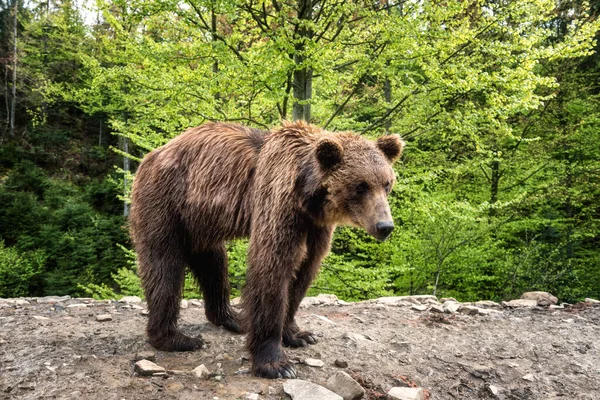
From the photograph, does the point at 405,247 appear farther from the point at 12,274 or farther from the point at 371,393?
the point at 12,274

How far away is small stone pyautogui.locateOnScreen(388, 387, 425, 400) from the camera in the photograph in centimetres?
266

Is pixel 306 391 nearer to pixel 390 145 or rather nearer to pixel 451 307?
pixel 390 145

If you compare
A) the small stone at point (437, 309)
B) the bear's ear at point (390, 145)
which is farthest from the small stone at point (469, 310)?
the bear's ear at point (390, 145)

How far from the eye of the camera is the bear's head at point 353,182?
9.42 feet

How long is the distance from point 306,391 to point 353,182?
1368 millimetres

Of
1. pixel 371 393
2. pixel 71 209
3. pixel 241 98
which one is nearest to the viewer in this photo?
pixel 371 393

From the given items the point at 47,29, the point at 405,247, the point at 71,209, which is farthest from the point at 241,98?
the point at 47,29

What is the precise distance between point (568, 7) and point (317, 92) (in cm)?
922

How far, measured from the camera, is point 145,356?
10.3ft

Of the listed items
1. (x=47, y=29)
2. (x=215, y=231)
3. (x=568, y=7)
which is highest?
A: (x=47, y=29)

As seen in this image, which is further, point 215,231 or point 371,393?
point 215,231

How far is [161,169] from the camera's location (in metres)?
3.60

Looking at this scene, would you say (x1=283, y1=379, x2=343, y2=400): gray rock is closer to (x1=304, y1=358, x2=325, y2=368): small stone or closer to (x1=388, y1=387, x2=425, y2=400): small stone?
(x1=388, y1=387, x2=425, y2=400): small stone

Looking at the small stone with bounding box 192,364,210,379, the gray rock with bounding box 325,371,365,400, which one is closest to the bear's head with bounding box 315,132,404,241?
the gray rock with bounding box 325,371,365,400
